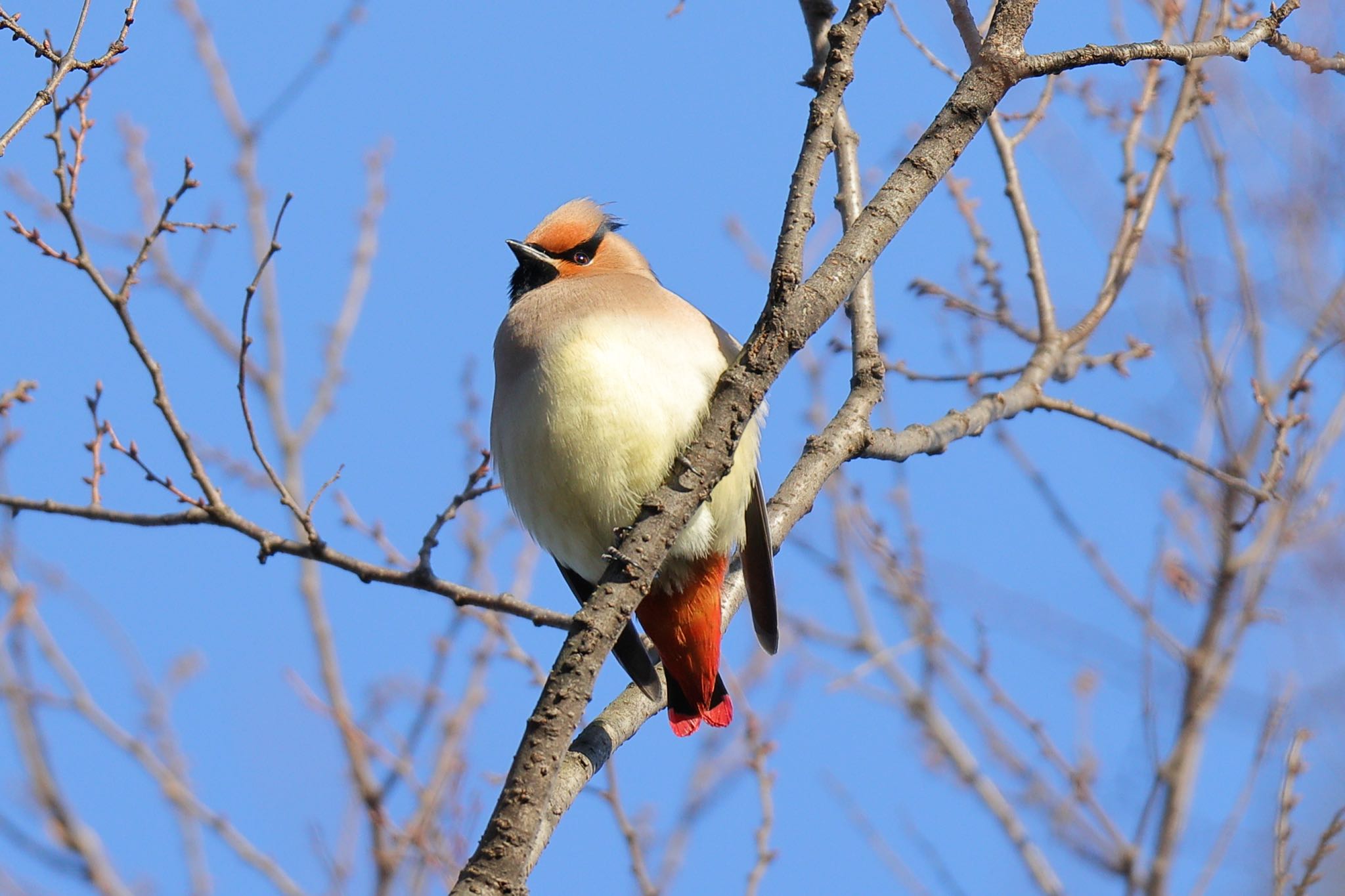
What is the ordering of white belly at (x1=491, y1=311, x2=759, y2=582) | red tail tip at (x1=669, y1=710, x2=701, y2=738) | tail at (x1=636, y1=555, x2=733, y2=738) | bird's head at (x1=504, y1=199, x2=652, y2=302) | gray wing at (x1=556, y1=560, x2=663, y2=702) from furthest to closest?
bird's head at (x1=504, y1=199, x2=652, y2=302), red tail tip at (x1=669, y1=710, x2=701, y2=738), tail at (x1=636, y1=555, x2=733, y2=738), gray wing at (x1=556, y1=560, x2=663, y2=702), white belly at (x1=491, y1=311, x2=759, y2=582)

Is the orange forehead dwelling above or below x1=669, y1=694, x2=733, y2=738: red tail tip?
above

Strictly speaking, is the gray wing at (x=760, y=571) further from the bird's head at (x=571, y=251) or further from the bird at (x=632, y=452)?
the bird's head at (x=571, y=251)

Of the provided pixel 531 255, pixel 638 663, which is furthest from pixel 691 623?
pixel 531 255

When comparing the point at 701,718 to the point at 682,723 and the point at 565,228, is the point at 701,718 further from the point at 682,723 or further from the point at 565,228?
the point at 565,228

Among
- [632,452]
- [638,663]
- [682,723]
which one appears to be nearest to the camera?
[632,452]

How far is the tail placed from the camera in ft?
13.5

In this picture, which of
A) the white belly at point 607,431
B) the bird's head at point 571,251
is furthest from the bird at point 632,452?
the bird's head at point 571,251

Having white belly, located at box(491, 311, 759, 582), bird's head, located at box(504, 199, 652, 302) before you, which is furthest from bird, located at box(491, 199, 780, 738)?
bird's head, located at box(504, 199, 652, 302)

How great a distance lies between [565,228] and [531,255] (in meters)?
0.17

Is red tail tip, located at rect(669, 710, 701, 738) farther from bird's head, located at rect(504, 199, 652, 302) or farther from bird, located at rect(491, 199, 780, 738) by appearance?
bird's head, located at rect(504, 199, 652, 302)

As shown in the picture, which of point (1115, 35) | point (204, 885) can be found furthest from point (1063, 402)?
point (204, 885)

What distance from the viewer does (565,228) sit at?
4.94m

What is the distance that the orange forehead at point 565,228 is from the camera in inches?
194

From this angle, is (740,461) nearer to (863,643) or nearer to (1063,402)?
(1063,402)
